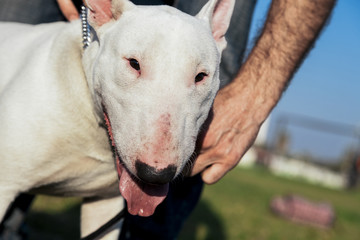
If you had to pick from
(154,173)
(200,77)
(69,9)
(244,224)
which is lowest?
(244,224)

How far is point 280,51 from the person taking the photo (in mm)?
2295

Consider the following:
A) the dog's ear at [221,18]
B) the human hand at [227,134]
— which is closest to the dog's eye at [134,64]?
the dog's ear at [221,18]

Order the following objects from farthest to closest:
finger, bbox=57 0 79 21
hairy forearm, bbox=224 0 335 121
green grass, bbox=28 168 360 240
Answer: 1. green grass, bbox=28 168 360 240
2. finger, bbox=57 0 79 21
3. hairy forearm, bbox=224 0 335 121

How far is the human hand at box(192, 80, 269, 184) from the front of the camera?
211 cm

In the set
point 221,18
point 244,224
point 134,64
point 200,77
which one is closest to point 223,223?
point 244,224

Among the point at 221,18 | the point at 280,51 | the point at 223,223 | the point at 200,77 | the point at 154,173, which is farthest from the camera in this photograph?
the point at 223,223

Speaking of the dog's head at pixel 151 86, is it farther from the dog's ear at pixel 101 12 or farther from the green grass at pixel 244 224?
the green grass at pixel 244 224

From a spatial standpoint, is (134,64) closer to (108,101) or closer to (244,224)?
(108,101)

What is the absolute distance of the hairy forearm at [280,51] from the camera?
7.32ft

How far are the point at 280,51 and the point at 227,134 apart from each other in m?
0.49

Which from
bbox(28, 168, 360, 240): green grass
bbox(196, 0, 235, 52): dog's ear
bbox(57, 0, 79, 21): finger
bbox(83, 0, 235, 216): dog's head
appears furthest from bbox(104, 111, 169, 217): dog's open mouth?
bbox(28, 168, 360, 240): green grass

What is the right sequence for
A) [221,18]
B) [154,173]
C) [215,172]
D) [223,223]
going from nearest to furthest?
[154,173] < [221,18] < [215,172] < [223,223]

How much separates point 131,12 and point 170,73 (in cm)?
32

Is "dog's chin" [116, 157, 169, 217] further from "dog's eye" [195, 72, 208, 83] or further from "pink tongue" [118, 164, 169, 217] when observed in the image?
"dog's eye" [195, 72, 208, 83]
